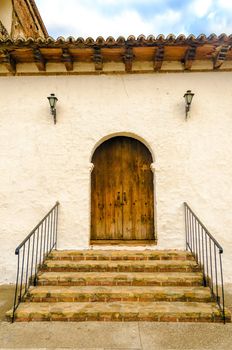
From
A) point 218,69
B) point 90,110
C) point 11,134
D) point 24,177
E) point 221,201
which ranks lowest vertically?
point 221,201

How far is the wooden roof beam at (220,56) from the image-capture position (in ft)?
18.4

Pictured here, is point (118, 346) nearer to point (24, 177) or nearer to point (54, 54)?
point (24, 177)

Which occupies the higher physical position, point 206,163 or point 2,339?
point 206,163

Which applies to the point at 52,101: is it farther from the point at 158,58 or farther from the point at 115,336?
the point at 115,336

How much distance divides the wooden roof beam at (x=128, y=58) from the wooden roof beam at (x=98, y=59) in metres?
0.53

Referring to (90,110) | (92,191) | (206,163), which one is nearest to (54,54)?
(90,110)

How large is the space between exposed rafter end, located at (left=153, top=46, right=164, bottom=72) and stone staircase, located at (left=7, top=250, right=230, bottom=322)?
160 inches

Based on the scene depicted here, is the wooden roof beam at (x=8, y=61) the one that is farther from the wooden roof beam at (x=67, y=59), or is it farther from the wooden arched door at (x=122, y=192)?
the wooden arched door at (x=122, y=192)

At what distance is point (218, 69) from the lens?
615 centimetres

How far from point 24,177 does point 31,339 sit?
3394 mm

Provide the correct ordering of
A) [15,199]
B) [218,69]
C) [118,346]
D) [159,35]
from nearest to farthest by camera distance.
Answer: [118,346] → [159,35] → [15,199] → [218,69]

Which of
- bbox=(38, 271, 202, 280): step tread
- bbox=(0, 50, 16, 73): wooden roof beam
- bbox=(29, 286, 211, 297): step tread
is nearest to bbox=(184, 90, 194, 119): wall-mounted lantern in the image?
bbox=(38, 271, 202, 280): step tread

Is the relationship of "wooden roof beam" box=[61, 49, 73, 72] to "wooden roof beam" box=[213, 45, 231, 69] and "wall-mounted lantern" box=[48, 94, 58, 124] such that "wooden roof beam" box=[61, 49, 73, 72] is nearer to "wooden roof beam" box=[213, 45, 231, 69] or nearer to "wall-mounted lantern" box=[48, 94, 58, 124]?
"wall-mounted lantern" box=[48, 94, 58, 124]

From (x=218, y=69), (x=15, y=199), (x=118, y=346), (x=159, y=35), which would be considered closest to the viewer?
(x=118, y=346)
